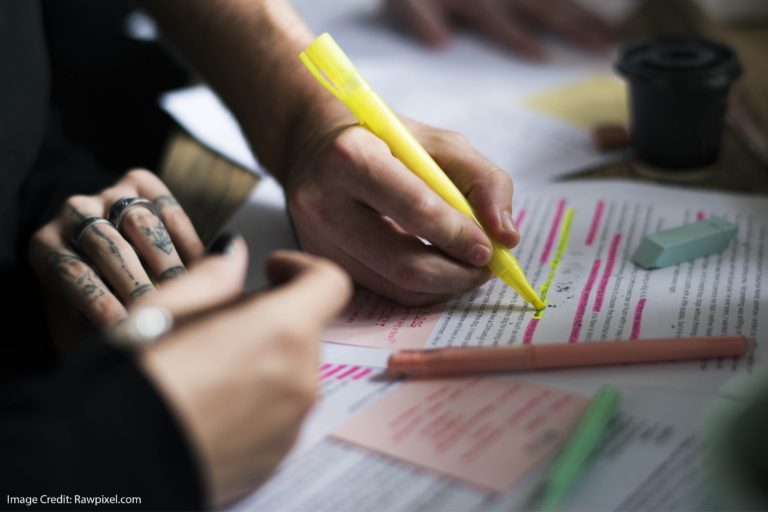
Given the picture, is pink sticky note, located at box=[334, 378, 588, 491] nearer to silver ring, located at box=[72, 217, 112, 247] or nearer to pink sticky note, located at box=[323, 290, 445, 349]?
pink sticky note, located at box=[323, 290, 445, 349]

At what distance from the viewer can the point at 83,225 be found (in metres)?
0.61

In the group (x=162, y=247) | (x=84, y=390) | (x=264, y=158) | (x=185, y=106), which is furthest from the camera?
(x=185, y=106)

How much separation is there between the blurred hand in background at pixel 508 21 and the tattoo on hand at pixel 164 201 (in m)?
0.61

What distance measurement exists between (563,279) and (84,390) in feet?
1.23

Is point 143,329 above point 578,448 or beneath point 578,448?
above

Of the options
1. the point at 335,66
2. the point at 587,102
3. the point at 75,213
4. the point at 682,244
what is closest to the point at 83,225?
the point at 75,213

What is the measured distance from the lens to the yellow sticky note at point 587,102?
0.94 meters

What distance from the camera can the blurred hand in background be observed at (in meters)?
1.14

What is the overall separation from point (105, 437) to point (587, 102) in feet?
2.49

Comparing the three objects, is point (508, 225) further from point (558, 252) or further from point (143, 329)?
point (143, 329)

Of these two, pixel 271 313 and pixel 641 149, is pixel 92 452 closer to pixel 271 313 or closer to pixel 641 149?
pixel 271 313

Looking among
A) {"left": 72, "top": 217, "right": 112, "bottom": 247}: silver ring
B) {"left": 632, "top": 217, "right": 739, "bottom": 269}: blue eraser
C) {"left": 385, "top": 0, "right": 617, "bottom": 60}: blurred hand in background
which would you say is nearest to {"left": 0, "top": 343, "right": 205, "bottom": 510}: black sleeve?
{"left": 72, "top": 217, "right": 112, "bottom": 247}: silver ring

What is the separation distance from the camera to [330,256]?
2.04 feet

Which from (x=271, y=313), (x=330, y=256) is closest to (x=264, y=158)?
(x=330, y=256)
